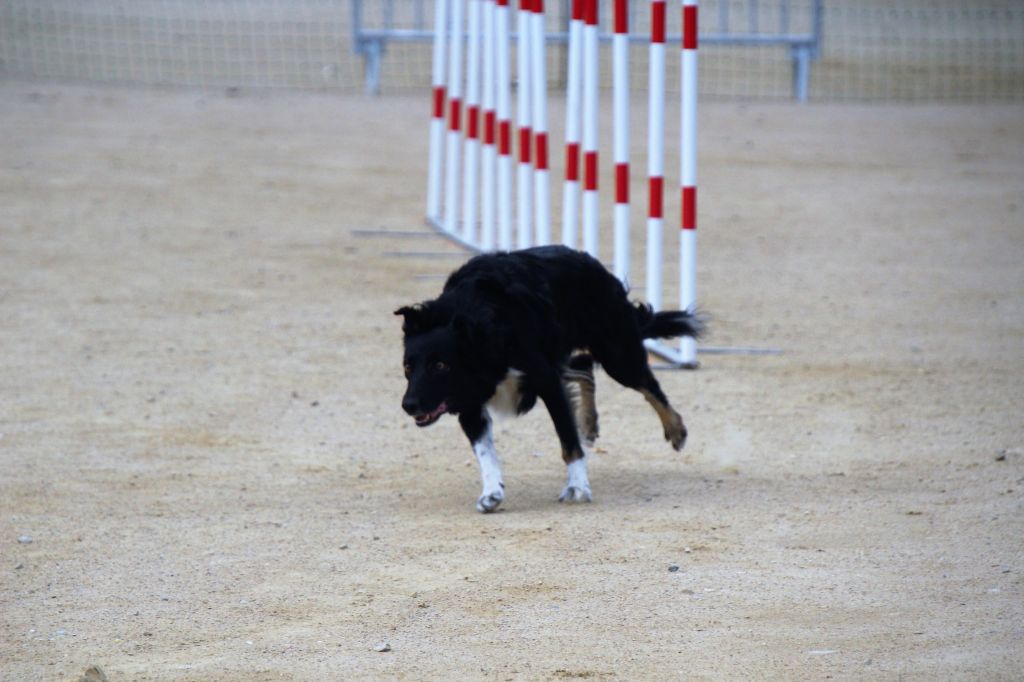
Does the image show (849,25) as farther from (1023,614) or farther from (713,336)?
(1023,614)

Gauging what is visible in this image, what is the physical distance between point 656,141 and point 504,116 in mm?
2630

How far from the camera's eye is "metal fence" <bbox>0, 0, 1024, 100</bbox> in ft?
72.3

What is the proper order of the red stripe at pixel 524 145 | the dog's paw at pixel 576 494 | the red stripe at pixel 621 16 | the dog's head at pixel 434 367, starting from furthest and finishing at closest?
the red stripe at pixel 524 145 < the red stripe at pixel 621 16 < the dog's paw at pixel 576 494 < the dog's head at pixel 434 367

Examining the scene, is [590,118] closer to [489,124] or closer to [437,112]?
[489,124]

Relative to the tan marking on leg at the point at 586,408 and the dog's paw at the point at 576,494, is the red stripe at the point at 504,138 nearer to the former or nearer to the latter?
the tan marking on leg at the point at 586,408

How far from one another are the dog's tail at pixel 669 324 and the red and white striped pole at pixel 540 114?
2.50 meters

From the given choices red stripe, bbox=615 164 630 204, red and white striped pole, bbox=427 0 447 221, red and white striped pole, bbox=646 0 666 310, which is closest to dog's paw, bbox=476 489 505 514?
red and white striped pole, bbox=646 0 666 310

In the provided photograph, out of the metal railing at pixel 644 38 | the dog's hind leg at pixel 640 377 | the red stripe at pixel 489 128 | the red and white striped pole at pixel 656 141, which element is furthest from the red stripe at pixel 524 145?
the metal railing at pixel 644 38

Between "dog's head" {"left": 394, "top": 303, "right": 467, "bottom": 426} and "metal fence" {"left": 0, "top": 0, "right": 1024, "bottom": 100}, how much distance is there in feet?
47.9

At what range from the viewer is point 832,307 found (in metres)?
10.6

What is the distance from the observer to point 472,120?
12.5 metres

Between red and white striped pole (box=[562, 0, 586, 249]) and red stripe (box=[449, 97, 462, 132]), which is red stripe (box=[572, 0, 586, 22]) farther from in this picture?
red stripe (box=[449, 97, 462, 132])

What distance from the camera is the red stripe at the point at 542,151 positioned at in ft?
34.0

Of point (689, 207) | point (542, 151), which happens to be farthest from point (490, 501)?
point (542, 151)
